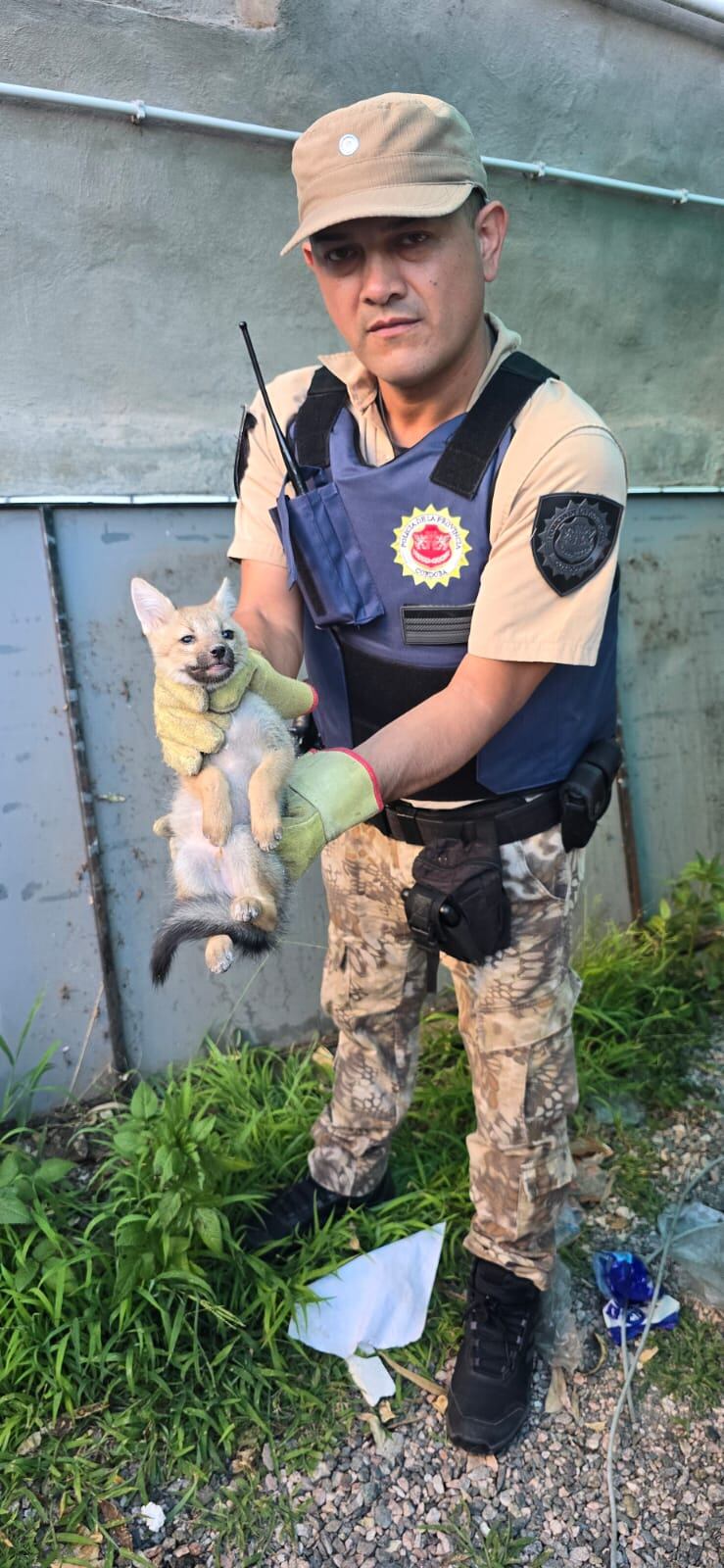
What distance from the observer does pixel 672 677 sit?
448cm

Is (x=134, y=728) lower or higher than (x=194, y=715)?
lower

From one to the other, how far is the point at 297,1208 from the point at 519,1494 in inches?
35.1

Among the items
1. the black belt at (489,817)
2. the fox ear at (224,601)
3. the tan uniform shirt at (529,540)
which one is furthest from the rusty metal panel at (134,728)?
the tan uniform shirt at (529,540)

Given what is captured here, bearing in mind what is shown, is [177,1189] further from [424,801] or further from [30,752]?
[30,752]

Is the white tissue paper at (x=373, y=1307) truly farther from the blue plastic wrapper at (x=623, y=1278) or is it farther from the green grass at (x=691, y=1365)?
the green grass at (x=691, y=1365)

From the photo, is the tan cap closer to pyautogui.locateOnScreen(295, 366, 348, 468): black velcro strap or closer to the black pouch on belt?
pyautogui.locateOnScreen(295, 366, 348, 468): black velcro strap

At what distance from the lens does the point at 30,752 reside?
3.29 m

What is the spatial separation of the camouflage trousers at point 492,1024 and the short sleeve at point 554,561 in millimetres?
560

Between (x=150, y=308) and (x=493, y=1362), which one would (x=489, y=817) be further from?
(x=150, y=308)

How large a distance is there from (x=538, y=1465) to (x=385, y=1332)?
0.49m

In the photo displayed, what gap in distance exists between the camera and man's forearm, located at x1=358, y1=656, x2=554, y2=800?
2.05 metres

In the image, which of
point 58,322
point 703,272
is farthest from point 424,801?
point 703,272

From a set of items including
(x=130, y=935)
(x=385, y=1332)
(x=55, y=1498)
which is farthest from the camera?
(x=130, y=935)

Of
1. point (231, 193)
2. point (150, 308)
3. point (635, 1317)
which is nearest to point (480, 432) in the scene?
point (150, 308)
